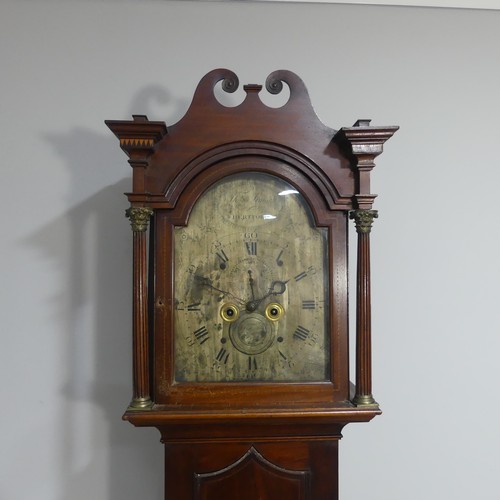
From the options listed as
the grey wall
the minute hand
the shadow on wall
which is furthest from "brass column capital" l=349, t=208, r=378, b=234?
the shadow on wall

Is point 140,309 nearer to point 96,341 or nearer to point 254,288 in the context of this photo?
point 254,288

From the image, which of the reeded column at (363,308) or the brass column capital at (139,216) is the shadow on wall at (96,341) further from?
the reeded column at (363,308)

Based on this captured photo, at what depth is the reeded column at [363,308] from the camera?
3.38 ft

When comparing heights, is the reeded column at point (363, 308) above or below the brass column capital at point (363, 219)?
below

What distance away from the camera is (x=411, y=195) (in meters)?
1.40

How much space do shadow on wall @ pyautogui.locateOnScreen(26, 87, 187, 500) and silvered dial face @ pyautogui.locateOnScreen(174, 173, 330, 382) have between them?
371mm

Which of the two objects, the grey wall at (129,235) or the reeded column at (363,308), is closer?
the reeded column at (363,308)

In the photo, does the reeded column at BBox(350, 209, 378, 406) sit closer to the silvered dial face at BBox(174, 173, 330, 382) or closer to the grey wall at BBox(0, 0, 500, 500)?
the silvered dial face at BBox(174, 173, 330, 382)

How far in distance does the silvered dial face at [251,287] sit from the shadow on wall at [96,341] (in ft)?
1.22

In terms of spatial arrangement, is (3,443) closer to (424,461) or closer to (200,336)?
(200,336)

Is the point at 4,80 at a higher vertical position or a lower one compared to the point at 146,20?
lower

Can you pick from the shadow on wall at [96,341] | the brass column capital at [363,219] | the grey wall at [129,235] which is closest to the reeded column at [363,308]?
the brass column capital at [363,219]

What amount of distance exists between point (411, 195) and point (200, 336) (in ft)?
Result: 2.57

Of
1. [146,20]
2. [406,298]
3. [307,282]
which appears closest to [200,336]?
[307,282]
